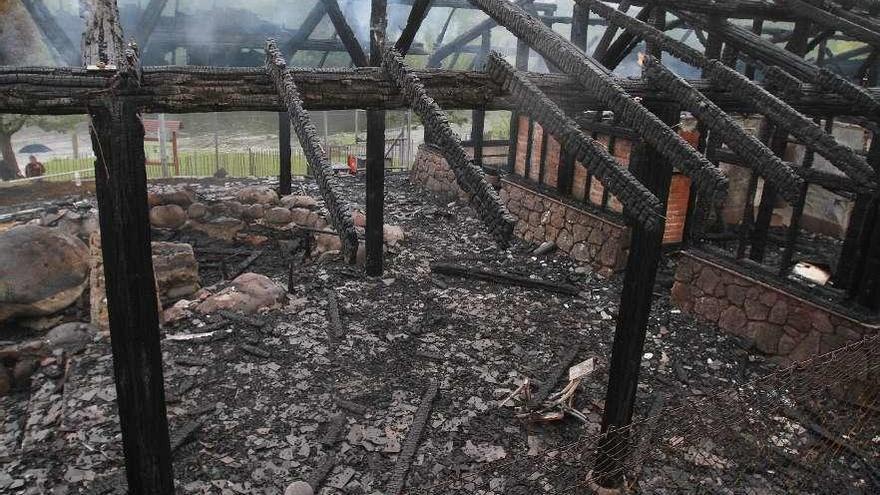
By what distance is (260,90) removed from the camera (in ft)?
14.0

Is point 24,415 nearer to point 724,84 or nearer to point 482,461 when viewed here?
point 482,461

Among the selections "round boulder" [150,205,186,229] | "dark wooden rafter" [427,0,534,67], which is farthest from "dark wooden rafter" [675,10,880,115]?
"dark wooden rafter" [427,0,534,67]

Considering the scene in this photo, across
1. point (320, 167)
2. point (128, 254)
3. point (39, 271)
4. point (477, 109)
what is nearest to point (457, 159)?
point (320, 167)

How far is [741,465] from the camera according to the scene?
6027 mm

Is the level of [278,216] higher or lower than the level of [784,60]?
lower

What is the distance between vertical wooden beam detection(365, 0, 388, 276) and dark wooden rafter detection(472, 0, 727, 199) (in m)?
3.55

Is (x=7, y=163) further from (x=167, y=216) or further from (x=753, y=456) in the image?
(x=753, y=456)

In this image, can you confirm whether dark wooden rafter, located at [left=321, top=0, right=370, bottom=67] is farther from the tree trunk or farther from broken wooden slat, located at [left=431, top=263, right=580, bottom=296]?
the tree trunk

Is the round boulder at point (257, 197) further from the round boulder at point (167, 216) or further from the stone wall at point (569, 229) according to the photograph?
the stone wall at point (569, 229)

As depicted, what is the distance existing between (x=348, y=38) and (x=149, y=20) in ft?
18.8

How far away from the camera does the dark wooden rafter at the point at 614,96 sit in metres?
4.13

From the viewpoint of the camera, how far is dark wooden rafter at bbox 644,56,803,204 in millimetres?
4309

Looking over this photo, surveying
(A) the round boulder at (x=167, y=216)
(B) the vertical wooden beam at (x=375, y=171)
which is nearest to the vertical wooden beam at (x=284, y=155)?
(A) the round boulder at (x=167, y=216)

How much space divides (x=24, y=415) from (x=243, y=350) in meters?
2.52
